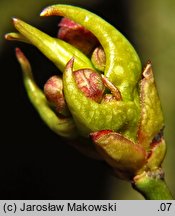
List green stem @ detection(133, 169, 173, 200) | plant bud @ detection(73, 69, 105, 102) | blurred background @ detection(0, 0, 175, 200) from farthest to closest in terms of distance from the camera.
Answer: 1. blurred background @ detection(0, 0, 175, 200)
2. green stem @ detection(133, 169, 173, 200)
3. plant bud @ detection(73, 69, 105, 102)

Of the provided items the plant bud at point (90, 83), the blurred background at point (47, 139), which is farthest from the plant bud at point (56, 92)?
the blurred background at point (47, 139)

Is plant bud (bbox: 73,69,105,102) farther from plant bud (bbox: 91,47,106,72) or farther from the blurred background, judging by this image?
the blurred background

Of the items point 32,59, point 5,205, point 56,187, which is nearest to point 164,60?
point 32,59

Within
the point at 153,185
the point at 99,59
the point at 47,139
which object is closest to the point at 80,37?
the point at 99,59

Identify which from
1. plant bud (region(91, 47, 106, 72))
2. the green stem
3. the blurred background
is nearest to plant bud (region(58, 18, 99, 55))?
plant bud (region(91, 47, 106, 72))

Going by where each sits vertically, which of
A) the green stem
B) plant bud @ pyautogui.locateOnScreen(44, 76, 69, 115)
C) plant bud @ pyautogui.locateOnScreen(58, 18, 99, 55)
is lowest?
the green stem

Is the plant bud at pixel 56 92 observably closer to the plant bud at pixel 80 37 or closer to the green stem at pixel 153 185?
the plant bud at pixel 80 37

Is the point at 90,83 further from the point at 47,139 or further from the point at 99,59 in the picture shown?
the point at 47,139

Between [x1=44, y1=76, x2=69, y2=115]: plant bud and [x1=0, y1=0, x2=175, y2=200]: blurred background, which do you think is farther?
[x1=0, y1=0, x2=175, y2=200]: blurred background

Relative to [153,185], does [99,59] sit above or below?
above
